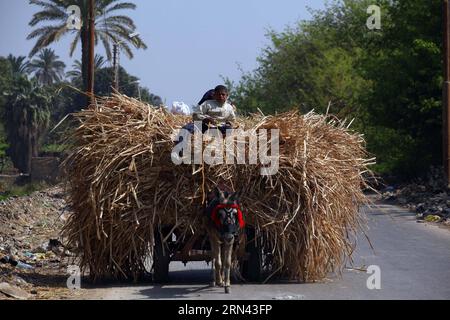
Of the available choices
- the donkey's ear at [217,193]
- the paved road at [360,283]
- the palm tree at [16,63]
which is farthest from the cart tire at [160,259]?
the palm tree at [16,63]

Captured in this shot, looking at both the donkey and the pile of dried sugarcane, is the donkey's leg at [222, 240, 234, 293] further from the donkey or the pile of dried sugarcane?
the pile of dried sugarcane

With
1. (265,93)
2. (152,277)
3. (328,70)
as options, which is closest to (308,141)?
(152,277)

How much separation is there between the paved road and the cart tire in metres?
0.22

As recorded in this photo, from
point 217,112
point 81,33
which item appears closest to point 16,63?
point 81,33

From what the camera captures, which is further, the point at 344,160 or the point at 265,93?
the point at 265,93

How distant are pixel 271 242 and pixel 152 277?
1722mm

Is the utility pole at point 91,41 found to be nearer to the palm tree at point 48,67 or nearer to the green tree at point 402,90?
the green tree at point 402,90

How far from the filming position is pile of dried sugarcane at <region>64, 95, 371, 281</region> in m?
12.2

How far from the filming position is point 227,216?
11.4m

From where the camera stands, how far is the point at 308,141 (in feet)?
41.8

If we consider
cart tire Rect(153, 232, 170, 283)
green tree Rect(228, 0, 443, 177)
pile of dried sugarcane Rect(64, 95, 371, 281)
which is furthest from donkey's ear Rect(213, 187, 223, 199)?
green tree Rect(228, 0, 443, 177)

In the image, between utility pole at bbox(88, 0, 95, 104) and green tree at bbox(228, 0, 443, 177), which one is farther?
green tree at bbox(228, 0, 443, 177)

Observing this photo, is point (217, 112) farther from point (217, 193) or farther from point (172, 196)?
point (217, 193)

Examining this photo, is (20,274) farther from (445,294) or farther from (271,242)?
(445,294)
